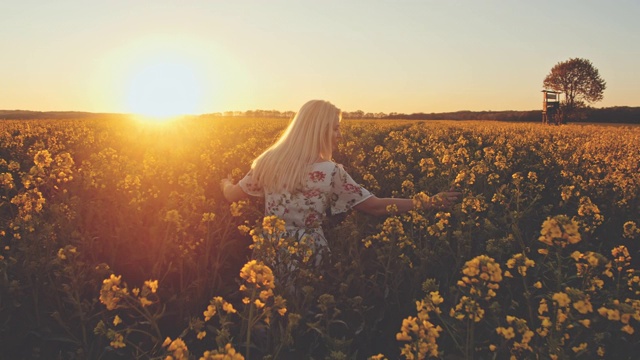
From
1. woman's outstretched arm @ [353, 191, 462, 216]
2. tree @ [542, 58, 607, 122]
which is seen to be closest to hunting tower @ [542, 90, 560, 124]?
tree @ [542, 58, 607, 122]

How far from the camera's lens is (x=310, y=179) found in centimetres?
402

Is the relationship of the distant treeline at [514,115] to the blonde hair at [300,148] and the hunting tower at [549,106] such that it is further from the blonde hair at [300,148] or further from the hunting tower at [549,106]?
the blonde hair at [300,148]

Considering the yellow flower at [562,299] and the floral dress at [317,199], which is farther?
the floral dress at [317,199]

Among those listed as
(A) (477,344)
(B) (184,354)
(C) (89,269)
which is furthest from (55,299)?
(A) (477,344)

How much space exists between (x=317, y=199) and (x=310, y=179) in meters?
0.17

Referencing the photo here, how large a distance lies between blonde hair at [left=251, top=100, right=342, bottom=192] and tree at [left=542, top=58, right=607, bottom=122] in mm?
59640

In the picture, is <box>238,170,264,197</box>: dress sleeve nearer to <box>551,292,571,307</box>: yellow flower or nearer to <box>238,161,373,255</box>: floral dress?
<box>238,161,373,255</box>: floral dress

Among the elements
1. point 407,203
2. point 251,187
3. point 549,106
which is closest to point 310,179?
point 251,187

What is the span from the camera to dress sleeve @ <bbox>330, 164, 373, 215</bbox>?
411cm

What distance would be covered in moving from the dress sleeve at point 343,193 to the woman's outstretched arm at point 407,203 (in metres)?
0.08

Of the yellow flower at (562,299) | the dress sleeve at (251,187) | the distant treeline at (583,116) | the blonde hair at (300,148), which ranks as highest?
the distant treeline at (583,116)

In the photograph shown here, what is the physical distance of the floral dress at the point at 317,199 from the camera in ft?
13.2

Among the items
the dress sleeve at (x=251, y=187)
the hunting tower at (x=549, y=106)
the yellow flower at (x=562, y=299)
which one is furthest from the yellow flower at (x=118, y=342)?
the hunting tower at (x=549, y=106)

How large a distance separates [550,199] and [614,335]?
4.48m
